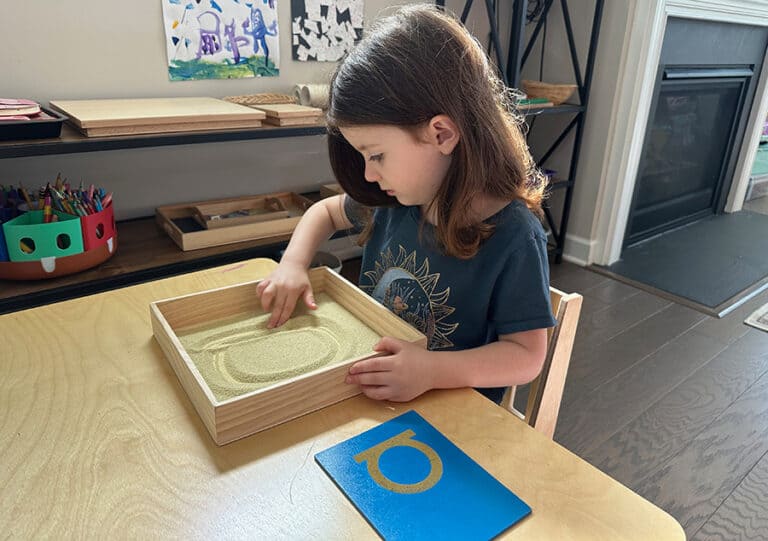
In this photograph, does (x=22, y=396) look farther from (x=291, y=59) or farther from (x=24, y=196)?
(x=291, y=59)

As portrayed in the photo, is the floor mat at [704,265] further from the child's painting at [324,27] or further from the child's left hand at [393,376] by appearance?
the child's left hand at [393,376]

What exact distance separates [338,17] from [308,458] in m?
1.75

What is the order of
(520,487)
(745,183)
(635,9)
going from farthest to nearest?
(745,183), (635,9), (520,487)

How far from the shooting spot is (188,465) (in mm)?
543

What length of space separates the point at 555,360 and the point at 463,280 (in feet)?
0.58

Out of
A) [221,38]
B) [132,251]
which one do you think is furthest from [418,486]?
[221,38]

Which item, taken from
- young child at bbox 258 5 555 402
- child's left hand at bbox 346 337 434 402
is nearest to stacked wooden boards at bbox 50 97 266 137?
young child at bbox 258 5 555 402

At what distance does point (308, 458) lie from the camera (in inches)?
22.0

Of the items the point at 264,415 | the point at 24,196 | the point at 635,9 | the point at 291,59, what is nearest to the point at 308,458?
the point at 264,415

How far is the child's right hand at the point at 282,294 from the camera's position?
0.80 meters

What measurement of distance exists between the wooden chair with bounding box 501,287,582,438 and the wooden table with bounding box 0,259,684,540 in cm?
20

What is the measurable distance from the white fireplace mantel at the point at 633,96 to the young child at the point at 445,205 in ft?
5.96

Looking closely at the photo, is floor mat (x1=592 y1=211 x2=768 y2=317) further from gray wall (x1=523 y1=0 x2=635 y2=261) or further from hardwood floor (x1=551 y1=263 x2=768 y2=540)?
gray wall (x1=523 y1=0 x2=635 y2=261)

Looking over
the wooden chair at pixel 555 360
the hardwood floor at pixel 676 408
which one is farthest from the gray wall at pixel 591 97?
the wooden chair at pixel 555 360
